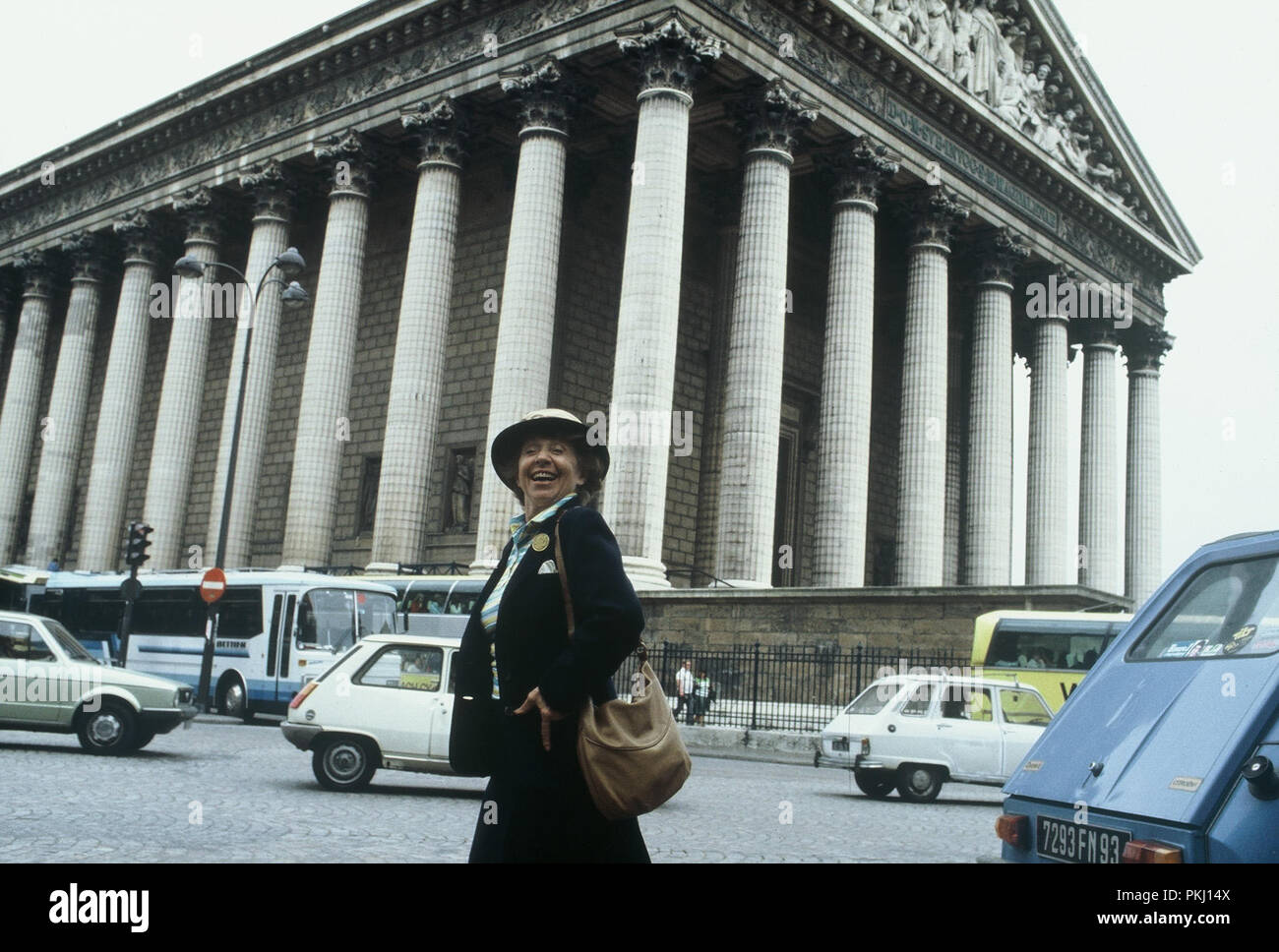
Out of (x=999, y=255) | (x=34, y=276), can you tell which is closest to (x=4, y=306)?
(x=34, y=276)

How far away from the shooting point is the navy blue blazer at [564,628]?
387 cm

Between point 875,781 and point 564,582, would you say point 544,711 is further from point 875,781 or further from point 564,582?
point 875,781

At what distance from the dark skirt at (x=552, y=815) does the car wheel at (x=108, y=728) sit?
13.3 m

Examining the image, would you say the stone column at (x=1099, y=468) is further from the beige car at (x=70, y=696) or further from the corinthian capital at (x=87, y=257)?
the corinthian capital at (x=87, y=257)

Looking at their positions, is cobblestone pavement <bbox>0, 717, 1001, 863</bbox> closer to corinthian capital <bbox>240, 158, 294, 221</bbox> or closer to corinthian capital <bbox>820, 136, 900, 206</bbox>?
corinthian capital <bbox>820, 136, 900, 206</bbox>

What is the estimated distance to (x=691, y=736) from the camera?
24.0 m

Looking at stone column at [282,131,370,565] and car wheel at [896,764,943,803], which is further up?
stone column at [282,131,370,565]

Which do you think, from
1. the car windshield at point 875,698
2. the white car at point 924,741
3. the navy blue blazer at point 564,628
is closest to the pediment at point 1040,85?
the car windshield at point 875,698

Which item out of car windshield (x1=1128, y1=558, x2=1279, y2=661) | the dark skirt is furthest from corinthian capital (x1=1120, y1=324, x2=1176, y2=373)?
the dark skirt

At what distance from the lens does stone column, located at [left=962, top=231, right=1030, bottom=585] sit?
121 ft

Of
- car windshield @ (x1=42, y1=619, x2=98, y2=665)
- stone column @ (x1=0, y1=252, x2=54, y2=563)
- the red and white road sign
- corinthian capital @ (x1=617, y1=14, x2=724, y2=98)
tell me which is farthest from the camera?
stone column @ (x1=0, y1=252, x2=54, y2=563)

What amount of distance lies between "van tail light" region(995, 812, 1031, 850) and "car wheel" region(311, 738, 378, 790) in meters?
9.47

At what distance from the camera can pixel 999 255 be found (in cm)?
3762

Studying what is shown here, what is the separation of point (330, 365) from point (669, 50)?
12.1m
